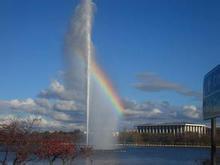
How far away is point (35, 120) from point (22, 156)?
3103 mm

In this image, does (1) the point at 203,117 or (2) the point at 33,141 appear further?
(2) the point at 33,141

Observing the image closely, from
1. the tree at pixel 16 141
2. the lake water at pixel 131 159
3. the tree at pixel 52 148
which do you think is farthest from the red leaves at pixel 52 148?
the lake water at pixel 131 159

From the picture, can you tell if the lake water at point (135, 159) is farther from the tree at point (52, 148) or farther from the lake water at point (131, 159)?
the tree at point (52, 148)

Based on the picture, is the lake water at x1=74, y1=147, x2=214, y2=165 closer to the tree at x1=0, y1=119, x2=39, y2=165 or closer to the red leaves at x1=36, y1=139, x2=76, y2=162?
the red leaves at x1=36, y1=139, x2=76, y2=162

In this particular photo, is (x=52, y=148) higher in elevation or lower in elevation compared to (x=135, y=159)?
higher

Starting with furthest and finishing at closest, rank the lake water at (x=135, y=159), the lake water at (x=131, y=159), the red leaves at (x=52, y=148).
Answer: the lake water at (x=135, y=159) < the lake water at (x=131, y=159) < the red leaves at (x=52, y=148)

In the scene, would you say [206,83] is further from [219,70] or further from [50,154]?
[50,154]

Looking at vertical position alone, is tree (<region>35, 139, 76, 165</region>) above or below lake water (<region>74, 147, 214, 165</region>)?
above

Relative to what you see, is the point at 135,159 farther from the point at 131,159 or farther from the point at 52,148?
the point at 52,148

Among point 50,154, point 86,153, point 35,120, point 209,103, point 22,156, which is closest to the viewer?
point 209,103

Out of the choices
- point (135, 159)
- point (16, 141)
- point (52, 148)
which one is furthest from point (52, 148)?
point (135, 159)

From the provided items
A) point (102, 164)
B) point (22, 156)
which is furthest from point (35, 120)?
point (102, 164)

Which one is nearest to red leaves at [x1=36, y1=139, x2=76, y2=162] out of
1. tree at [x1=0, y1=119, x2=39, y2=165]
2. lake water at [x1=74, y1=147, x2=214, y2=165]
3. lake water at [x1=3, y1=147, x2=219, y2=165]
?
tree at [x1=0, y1=119, x2=39, y2=165]

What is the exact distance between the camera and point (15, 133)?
84.9ft
